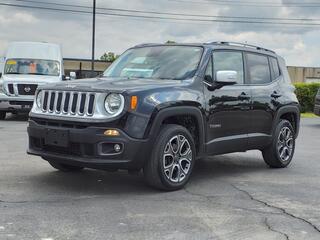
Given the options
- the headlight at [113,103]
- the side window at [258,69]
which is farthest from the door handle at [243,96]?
the headlight at [113,103]

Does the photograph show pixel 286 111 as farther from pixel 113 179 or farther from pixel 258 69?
pixel 113 179

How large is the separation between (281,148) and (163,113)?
121 inches

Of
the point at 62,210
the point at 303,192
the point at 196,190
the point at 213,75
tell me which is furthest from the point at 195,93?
the point at 62,210

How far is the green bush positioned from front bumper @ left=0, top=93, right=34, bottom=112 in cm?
1385

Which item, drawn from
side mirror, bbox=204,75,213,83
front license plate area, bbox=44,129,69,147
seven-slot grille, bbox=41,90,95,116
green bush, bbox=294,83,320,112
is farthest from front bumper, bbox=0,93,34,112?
green bush, bbox=294,83,320,112

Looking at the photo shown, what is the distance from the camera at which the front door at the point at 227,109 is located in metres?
7.04

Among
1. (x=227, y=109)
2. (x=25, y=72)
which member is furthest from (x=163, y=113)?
(x=25, y=72)

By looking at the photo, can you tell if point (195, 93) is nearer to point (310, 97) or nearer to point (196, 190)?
point (196, 190)

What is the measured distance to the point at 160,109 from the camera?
20.3ft

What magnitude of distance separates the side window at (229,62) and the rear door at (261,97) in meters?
0.18

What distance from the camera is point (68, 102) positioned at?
20.5 ft

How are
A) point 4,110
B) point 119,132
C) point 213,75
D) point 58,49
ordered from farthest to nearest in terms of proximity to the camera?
1. point 58,49
2. point 4,110
3. point 213,75
4. point 119,132

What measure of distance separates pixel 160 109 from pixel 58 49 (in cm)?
1320

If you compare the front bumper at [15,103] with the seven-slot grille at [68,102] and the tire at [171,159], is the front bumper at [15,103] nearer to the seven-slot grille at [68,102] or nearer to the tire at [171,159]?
the seven-slot grille at [68,102]
